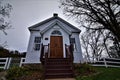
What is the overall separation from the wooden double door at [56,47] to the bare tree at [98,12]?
120 inches

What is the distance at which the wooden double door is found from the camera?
40.9ft

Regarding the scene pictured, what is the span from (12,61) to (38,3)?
27.8 feet

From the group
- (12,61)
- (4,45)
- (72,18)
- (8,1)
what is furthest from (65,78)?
(8,1)

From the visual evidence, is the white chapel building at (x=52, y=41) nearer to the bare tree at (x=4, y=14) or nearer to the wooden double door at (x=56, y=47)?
the wooden double door at (x=56, y=47)

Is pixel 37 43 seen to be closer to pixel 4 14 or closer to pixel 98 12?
pixel 4 14

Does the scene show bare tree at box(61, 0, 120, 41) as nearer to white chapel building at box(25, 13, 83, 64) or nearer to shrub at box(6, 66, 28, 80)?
white chapel building at box(25, 13, 83, 64)

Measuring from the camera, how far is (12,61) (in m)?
11.6

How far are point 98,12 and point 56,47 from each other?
5563mm

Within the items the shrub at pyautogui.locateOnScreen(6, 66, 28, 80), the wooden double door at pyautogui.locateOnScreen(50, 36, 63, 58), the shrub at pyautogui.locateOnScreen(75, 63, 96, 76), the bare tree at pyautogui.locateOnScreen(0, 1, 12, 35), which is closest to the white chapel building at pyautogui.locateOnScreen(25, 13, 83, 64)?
the wooden double door at pyautogui.locateOnScreen(50, 36, 63, 58)

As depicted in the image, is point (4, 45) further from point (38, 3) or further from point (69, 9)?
point (69, 9)

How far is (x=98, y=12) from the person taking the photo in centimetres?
1190

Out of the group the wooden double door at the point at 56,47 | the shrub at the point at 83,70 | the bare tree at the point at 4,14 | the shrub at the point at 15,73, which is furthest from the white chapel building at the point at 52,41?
the shrub at the point at 15,73

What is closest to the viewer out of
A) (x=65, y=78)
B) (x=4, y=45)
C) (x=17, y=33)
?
(x=65, y=78)

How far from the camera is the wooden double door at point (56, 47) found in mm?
12477
